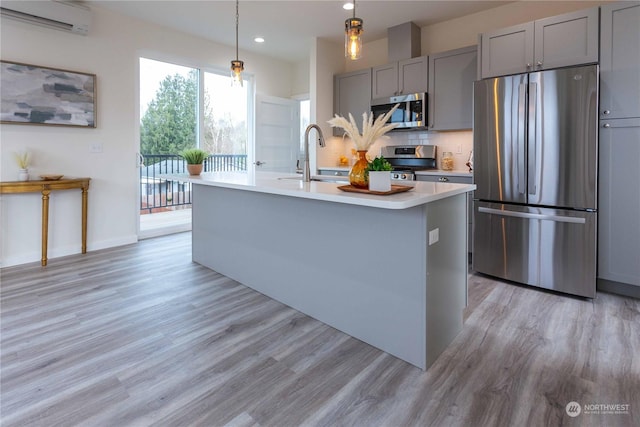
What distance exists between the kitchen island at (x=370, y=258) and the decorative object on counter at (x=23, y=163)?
6.83 feet

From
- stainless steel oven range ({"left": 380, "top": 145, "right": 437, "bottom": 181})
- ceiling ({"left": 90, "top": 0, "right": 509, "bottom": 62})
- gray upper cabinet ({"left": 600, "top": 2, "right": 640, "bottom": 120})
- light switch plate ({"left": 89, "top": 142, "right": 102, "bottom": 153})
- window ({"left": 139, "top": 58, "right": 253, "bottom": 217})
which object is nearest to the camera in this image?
gray upper cabinet ({"left": 600, "top": 2, "right": 640, "bottom": 120})

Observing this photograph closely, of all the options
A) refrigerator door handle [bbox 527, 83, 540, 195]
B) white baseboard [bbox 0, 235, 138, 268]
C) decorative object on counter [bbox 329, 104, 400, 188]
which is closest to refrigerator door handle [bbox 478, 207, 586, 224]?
refrigerator door handle [bbox 527, 83, 540, 195]

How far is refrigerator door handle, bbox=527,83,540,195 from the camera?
3021 mm

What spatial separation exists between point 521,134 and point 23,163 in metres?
4.82

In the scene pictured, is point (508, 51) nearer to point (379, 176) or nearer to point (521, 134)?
point (521, 134)

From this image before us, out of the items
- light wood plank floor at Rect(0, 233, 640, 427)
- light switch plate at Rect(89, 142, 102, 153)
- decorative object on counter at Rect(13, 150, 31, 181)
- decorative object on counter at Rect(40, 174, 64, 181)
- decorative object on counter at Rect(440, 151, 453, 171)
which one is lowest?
light wood plank floor at Rect(0, 233, 640, 427)

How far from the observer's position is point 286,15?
170 inches

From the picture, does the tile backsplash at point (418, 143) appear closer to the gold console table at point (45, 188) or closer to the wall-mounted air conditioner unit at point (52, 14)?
the gold console table at point (45, 188)

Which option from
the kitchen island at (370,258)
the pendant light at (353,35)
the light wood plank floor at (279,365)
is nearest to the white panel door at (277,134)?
the kitchen island at (370,258)

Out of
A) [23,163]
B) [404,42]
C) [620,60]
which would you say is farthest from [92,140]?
[620,60]

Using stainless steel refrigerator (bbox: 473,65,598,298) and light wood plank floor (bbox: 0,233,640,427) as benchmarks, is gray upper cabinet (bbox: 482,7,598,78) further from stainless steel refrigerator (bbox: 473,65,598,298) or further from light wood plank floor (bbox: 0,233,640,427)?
light wood plank floor (bbox: 0,233,640,427)

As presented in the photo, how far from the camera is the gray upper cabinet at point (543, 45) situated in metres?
2.92

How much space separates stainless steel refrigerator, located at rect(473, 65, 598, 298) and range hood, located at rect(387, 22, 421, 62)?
1547mm

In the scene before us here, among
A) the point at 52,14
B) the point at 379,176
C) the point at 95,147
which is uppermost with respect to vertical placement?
the point at 52,14
